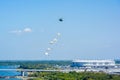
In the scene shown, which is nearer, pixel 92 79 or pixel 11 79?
pixel 92 79

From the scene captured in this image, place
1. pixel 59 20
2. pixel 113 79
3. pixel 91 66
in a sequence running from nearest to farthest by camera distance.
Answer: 1. pixel 59 20
2. pixel 113 79
3. pixel 91 66

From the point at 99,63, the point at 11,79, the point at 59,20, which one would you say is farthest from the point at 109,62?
the point at 59,20

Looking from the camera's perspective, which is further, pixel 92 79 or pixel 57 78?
pixel 57 78

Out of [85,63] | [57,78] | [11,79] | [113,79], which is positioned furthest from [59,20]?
[85,63]

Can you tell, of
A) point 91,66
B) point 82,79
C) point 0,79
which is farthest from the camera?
point 91,66

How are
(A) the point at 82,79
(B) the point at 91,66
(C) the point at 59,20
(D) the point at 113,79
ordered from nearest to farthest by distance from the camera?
(C) the point at 59,20 < (D) the point at 113,79 < (A) the point at 82,79 < (B) the point at 91,66

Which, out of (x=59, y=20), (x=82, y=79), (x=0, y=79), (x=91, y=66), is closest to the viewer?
(x=59, y=20)

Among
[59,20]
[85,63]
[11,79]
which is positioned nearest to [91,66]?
[85,63]

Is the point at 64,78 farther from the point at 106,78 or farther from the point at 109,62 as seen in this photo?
the point at 109,62

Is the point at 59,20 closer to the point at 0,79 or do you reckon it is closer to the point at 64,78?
the point at 64,78
